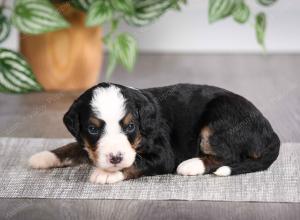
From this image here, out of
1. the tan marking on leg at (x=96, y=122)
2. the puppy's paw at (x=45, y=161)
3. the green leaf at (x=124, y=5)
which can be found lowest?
the puppy's paw at (x=45, y=161)

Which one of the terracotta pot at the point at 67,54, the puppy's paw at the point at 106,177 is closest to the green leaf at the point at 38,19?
the puppy's paw at the point at 106,177

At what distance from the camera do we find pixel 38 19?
9.20ft

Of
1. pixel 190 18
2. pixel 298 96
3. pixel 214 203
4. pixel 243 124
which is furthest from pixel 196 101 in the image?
pixel 190 18

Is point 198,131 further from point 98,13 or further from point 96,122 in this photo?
point 98,13

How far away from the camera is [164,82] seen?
14.5ft

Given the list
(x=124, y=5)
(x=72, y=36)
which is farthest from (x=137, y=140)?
(x=72, y=36)

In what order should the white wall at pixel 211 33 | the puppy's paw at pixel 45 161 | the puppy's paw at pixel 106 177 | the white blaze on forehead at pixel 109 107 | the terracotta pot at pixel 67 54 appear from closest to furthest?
the white blaze on forehead at pixel 109 107 < the puppy's paw at pixel 106 177 < the puppy's paw at pixel 45 161 < the terracotta pot at pixel 67 54 < the white wall at pixel 211 33

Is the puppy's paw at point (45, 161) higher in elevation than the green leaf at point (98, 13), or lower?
lower

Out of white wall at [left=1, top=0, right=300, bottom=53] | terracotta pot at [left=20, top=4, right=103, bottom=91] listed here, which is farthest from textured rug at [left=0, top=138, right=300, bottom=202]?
white wall at [left=1, top=0, right=300, bottom=53]

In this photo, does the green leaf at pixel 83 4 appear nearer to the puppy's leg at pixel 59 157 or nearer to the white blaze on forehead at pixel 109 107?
the puppy's leg at pixel 59 157

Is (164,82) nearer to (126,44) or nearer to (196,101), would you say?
(126,44)

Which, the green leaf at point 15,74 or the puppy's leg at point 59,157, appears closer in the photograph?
the green leaf at point 15,74

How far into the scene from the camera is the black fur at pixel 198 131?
8.62ft

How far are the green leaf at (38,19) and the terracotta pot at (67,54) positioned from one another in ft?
3.89
